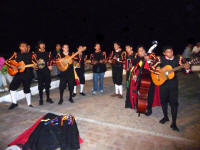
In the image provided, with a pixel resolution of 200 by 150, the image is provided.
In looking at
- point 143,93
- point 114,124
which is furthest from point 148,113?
point 114,124

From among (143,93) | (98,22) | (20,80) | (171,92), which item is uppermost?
(98,22)

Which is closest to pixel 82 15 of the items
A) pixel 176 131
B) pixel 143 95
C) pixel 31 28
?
pixel 31 28

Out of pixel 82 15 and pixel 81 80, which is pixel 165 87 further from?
pixel 82 15

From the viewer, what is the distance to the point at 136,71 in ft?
18.0

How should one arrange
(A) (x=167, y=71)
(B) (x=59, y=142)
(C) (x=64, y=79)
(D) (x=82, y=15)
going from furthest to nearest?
(D) (x=82, y=15) → (C) (x=64, y=79) → (A) (x=167, y=71) → (B) (x=59, y=142)

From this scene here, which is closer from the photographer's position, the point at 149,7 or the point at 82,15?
the point at 82,15

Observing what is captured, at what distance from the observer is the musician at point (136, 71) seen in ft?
16.7

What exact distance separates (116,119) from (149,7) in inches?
752

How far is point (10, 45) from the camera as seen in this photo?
35.4 ft

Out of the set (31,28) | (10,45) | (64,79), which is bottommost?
(64,79)

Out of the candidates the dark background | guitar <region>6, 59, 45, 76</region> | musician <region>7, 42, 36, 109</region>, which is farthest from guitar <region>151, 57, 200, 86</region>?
the dark background

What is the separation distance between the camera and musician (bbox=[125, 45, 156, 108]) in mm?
5082

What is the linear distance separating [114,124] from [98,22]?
581 inches

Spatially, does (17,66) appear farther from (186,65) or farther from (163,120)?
(186,65)
